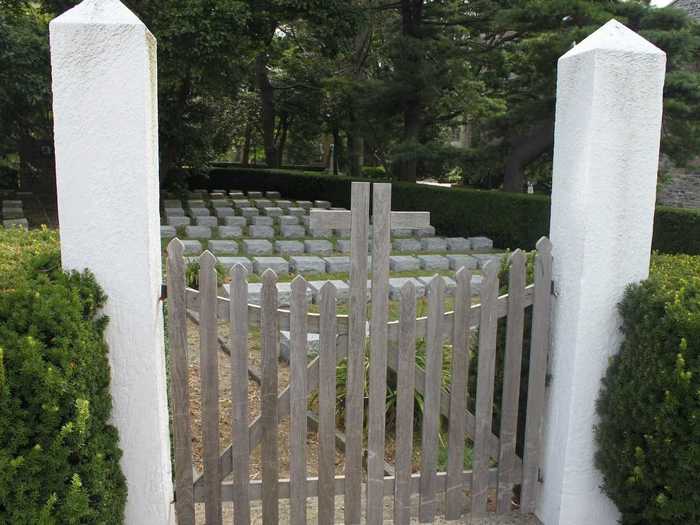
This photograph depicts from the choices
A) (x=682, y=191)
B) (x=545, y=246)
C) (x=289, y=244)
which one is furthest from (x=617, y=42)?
(x=682, y=191)

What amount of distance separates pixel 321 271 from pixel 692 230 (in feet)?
19.2

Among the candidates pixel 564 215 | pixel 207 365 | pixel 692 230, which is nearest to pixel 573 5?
pixel 692 230

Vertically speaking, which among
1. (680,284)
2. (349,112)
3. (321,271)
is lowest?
(321,271)

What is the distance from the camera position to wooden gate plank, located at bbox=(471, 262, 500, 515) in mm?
3057

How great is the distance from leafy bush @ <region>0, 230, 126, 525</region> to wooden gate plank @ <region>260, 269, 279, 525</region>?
2.29 ft

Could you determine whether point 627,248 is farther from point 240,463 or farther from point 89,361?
point 89,361

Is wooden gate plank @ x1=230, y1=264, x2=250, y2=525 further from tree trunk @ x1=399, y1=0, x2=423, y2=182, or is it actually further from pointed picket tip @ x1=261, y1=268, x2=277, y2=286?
tree trunk @ x1=399, y1=0, x2=423, y2=182

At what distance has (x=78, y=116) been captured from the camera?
2.52 meters

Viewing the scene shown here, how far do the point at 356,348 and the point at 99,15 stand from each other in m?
1.71

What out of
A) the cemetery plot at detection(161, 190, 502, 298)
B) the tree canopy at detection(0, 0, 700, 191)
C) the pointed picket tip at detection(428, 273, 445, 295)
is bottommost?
the cemetery plot at detection(161, 190, 502, 298)

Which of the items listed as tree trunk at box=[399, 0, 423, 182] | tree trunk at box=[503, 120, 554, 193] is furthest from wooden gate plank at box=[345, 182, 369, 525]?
tree trunk at box=[399, 0, 423, 182]

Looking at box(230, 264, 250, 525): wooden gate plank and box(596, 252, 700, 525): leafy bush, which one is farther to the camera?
box(230, 264, 250, 525): wooden gate plank

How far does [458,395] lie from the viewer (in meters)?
3.12

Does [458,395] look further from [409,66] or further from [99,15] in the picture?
[409,66]
